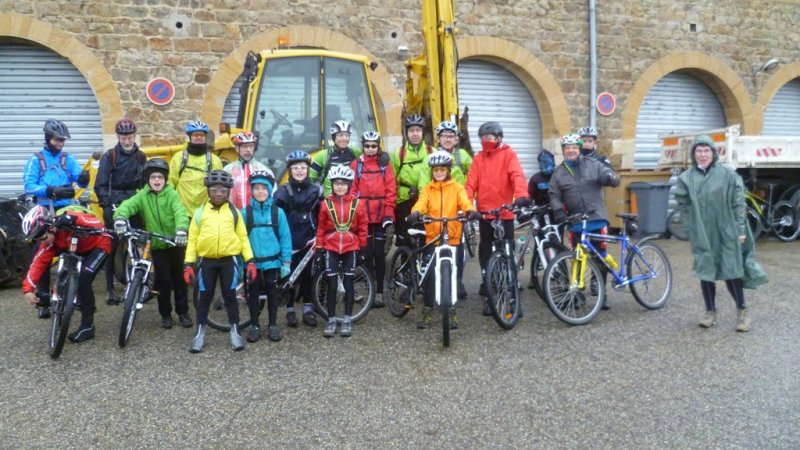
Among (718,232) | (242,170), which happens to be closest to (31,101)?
(242,170)

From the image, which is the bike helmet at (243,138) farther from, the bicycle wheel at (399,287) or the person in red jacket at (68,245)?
the bicycle wheel at (399,287)

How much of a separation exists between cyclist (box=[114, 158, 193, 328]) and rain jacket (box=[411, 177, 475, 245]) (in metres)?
2.10

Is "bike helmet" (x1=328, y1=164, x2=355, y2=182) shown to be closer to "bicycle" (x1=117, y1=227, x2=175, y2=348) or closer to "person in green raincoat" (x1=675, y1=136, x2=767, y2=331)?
"bicycle" (x1=117, y1=227, x2=175, y2=348)

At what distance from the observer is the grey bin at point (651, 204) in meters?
10.5

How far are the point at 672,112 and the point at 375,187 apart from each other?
11376mm

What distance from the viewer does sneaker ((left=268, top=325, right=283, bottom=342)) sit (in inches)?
207

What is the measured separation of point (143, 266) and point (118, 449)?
215cm

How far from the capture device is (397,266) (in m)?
6.07

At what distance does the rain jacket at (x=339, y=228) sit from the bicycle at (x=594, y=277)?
1.77m

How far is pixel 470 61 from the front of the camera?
510 inches

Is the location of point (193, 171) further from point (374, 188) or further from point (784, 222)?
point (784, 222)

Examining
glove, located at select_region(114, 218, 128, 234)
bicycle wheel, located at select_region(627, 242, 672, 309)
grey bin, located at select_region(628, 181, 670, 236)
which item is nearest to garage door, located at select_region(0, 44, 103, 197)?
glove, located at select_region(114, 218, 128, 234)

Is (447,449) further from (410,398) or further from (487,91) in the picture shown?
(487,91)

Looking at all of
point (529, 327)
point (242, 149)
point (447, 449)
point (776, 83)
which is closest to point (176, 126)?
point (242, 149)
